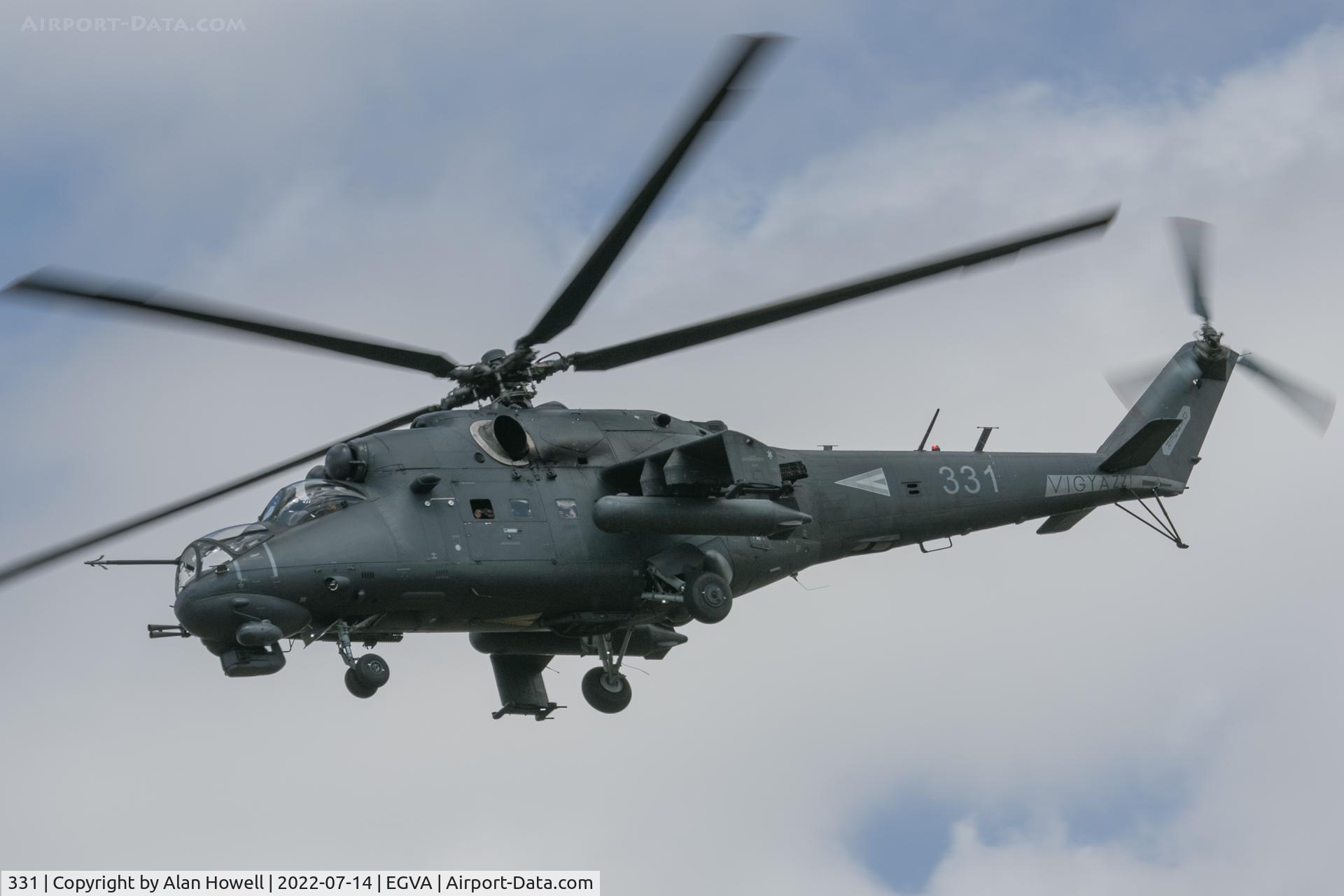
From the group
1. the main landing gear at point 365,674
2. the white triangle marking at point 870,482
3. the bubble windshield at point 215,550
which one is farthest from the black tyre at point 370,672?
the white triangle marking at point 870,482

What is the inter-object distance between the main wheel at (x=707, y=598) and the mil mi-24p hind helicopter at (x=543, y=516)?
0.11 feet

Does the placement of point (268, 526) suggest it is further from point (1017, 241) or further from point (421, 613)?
point (1017, 241)

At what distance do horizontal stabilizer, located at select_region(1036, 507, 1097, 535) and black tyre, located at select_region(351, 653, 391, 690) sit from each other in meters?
11.3

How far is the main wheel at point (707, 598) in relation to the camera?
23547mm

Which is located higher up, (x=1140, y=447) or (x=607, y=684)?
(x=1140, y=447)

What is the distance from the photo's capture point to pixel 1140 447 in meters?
28.2

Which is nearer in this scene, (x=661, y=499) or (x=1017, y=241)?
(x=1017, y=241)

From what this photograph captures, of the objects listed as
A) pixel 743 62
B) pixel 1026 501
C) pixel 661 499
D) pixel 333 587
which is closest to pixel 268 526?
pixel 333 587

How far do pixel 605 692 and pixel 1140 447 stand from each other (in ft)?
30.6

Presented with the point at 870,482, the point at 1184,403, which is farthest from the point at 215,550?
the point at 1184,403

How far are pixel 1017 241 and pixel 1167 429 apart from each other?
7710 mm

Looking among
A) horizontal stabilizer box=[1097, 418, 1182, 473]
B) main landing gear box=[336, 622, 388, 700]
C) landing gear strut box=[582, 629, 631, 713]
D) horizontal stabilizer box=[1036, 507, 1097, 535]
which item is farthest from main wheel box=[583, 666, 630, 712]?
horizontal stabilizer box=[1097, 418, 1182, 473]

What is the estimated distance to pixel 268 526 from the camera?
22406mm

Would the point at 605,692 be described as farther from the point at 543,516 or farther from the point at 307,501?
the point at 307,501
